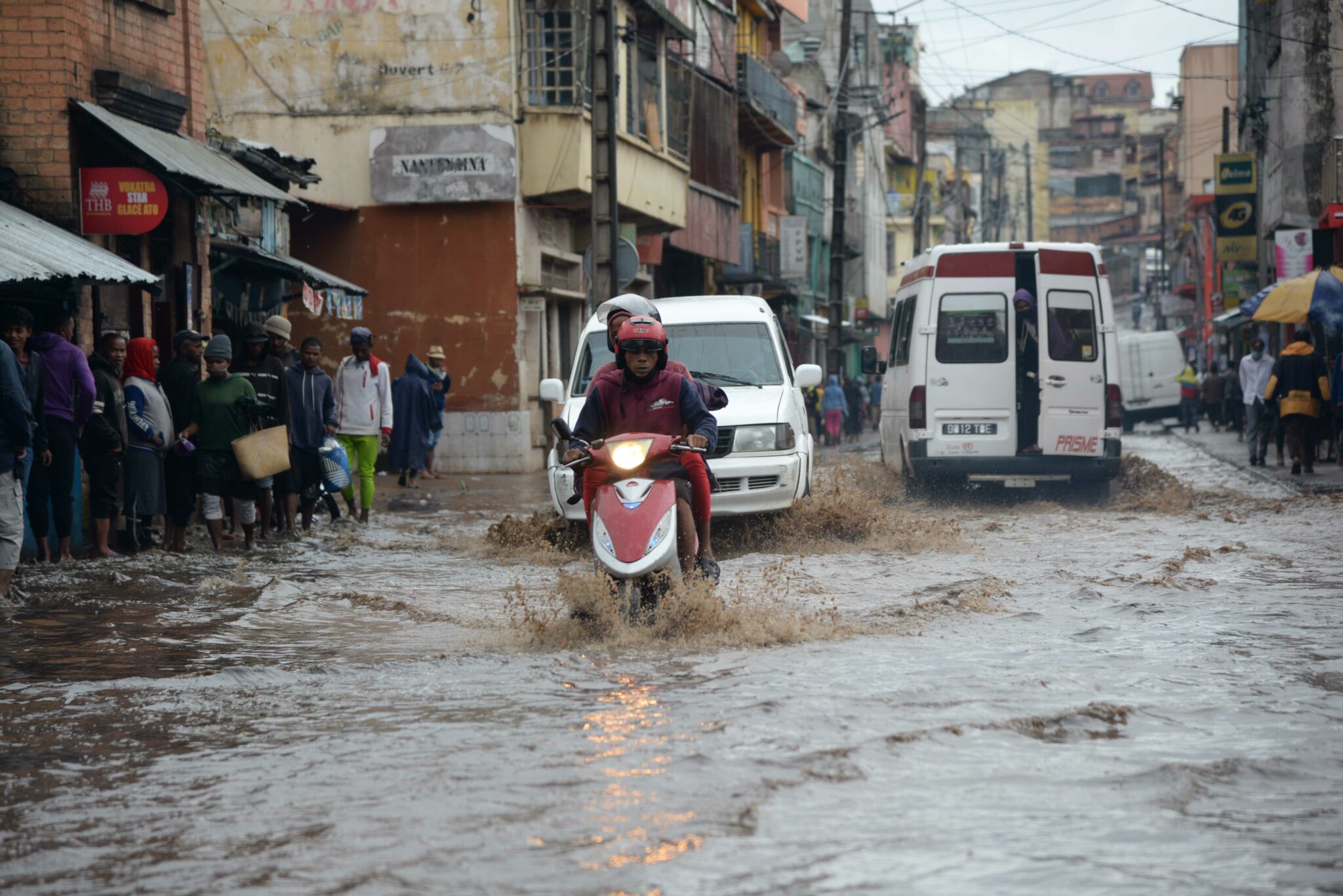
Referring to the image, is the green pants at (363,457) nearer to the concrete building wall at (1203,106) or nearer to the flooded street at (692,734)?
the flooded street at (692,734)

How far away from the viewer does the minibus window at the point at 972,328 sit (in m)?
16.7

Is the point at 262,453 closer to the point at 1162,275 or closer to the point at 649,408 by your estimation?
the point at 649,408

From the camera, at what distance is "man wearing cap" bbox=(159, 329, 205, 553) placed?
13.6 m

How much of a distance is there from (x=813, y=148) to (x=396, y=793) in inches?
2287

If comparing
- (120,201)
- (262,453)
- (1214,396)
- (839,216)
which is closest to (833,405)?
(839,216)

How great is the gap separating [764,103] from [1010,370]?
2817 centimetres

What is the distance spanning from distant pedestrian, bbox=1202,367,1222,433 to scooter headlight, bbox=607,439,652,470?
3402 centimetres

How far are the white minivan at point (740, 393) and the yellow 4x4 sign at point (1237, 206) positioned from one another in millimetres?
27810

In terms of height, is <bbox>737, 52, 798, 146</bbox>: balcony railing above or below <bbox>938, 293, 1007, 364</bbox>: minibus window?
above

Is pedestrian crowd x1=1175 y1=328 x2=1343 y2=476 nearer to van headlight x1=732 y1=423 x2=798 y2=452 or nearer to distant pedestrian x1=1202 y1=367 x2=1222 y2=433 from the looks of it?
van headlight x1=732 y1=423 x2=798 y2=452

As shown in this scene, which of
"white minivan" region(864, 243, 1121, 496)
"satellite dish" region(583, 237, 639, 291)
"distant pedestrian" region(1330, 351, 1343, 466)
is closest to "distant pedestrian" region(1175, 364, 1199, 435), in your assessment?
"distant pedestrian" region(1330, 351, 1343, 466)

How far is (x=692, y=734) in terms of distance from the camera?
20.1 ft

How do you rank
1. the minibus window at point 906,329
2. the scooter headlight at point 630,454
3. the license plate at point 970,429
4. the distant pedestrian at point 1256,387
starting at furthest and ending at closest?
the distant pedestrian at point 1256,387 → the minibus window at point 906,329 → the license plate at point 970,429 → the scooter headlight at point 630,454

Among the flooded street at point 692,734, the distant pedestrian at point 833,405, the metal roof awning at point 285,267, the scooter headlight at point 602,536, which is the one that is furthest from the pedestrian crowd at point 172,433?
the distant pedestrian at point 833,405
